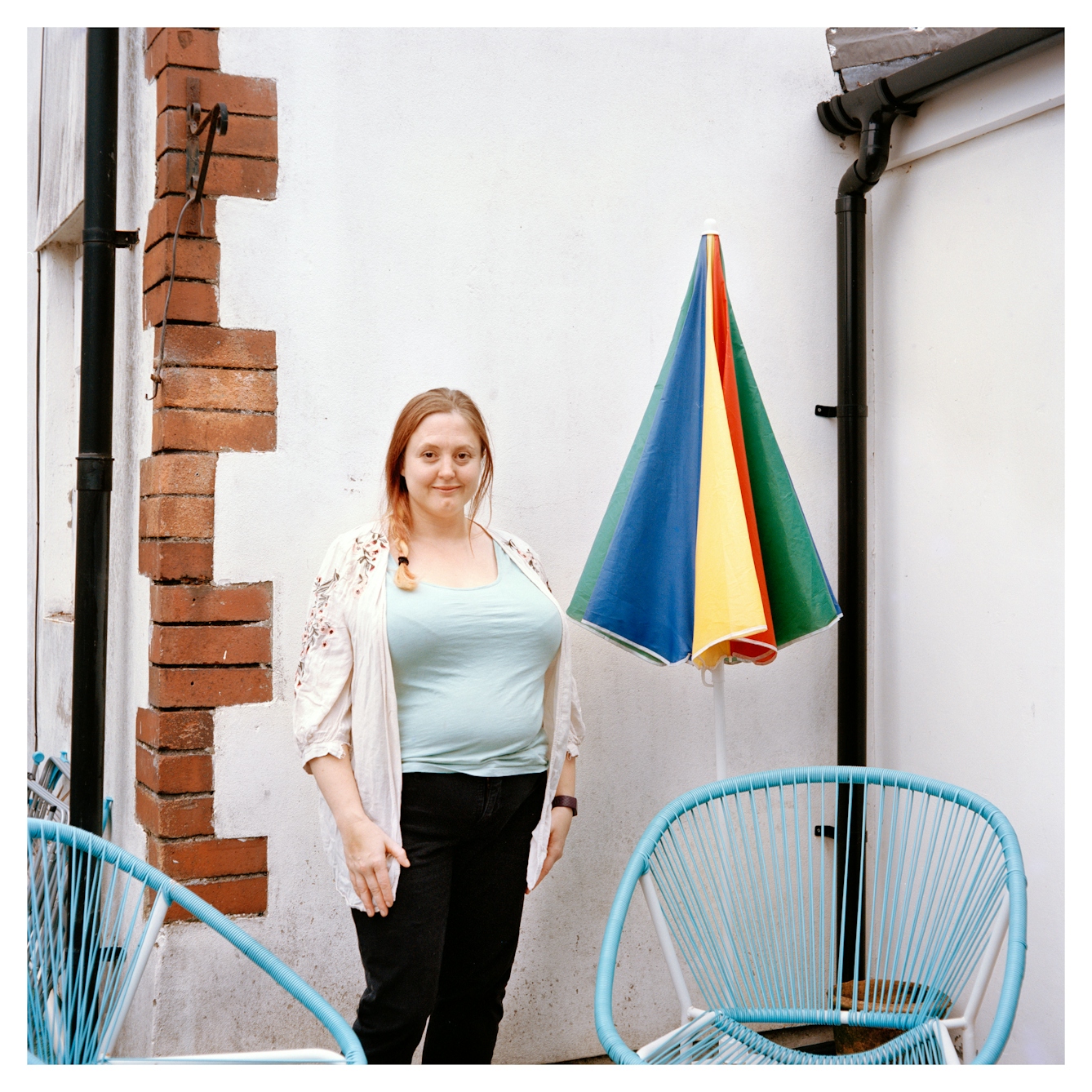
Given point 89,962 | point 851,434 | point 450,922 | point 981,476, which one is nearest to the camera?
point 89,962

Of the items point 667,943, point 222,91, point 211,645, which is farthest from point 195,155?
point 667,943

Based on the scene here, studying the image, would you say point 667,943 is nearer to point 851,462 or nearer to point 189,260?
point 851,462

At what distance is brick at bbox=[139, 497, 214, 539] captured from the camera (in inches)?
88.7

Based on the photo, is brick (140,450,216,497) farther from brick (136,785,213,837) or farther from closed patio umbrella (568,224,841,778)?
closed patio umbrella (568,224,841,778)

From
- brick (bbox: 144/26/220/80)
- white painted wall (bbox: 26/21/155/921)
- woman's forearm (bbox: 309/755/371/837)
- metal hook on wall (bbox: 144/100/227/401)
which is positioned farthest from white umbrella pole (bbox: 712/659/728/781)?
brick (bbox: 144/26/220/80)

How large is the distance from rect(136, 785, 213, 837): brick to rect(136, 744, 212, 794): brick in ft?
0.06

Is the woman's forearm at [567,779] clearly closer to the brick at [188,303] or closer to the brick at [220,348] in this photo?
the brick at [220,348]

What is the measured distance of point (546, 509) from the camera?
260 cm

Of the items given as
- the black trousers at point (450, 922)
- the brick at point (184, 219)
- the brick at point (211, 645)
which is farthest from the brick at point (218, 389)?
the black trousers at point (450, 922)

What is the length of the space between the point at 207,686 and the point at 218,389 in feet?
2.14

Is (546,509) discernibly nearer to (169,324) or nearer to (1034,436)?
(169,324)

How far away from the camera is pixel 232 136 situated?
229 cm

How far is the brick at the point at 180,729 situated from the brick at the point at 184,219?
1.03m
